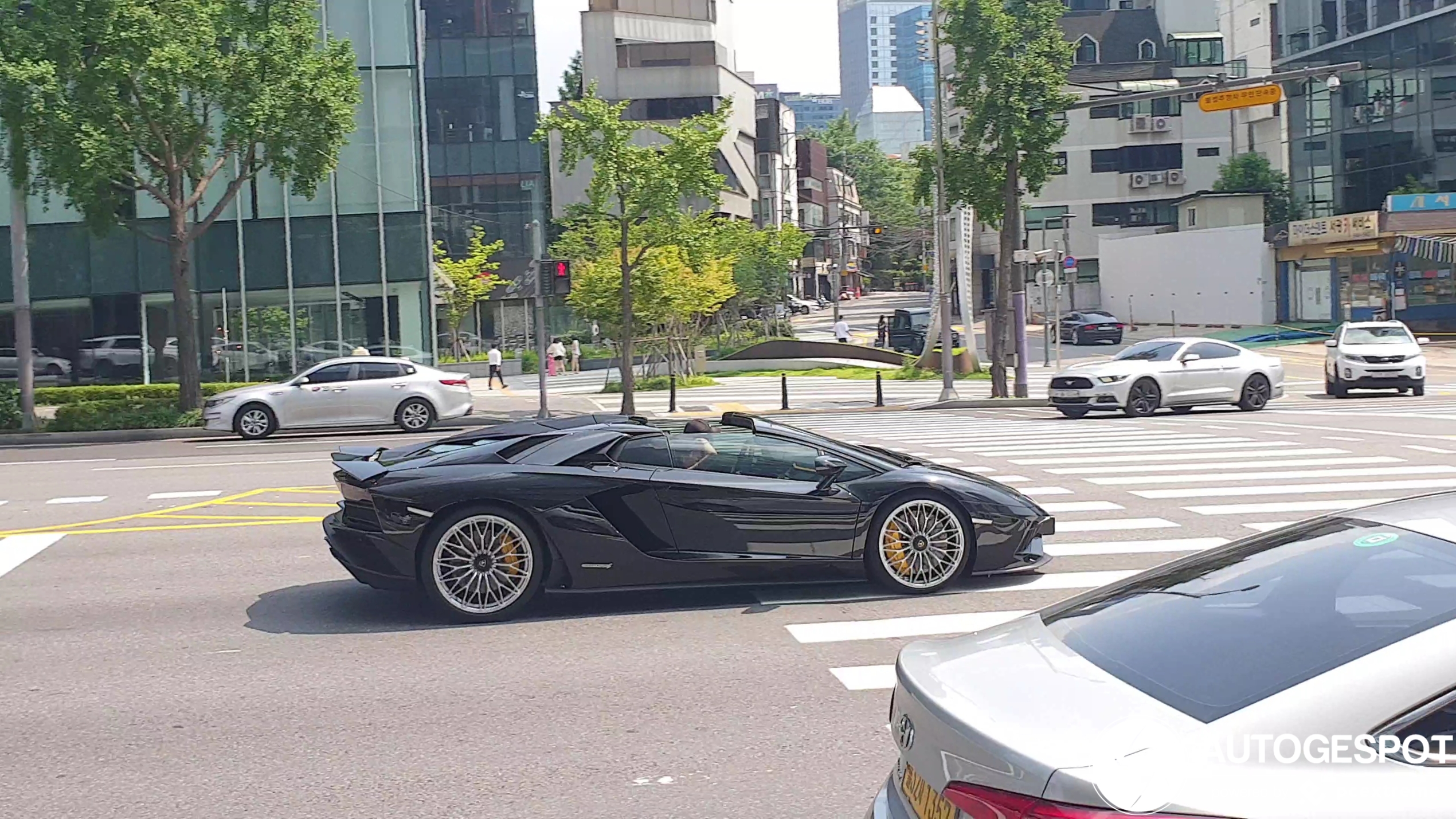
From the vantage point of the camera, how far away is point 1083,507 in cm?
1341

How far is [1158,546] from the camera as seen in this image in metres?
11.0

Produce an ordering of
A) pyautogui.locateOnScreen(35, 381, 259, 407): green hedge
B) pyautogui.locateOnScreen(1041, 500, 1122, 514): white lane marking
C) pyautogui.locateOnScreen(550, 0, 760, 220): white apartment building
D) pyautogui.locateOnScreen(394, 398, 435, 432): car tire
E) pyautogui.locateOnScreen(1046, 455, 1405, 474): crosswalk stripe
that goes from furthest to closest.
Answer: pyautogui.locateOnScreen(550, 0, 760, 220): white apartment building
pyautogui.locateOnScreen(35, 381, 259, 407): green hedge
pyautogui.locateOnScreen(394, 398, 435, 432): car tire
pyautogui.locateOnScreen(1046, 455, 1405, 474): crosswalk stripe
pyautogui.locateOnScreen(1041, 500, 1122, 514): white lane marking

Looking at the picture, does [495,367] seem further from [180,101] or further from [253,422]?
[253,422]

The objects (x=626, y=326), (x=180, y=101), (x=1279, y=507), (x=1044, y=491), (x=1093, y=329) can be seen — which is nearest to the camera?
(x=1279, y=507)

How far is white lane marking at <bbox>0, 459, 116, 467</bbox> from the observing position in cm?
2141

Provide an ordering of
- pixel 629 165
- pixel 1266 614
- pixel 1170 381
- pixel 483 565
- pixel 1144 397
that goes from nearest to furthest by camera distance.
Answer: pixel 1266 614
pixel 483 565
pixel 1144 397
pixel 1170 381
pixel 629 165

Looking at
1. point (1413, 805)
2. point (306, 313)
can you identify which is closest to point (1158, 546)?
point (1413, 805)

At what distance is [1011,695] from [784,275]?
75.0 meters

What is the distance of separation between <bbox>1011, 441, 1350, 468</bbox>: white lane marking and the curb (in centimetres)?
1260

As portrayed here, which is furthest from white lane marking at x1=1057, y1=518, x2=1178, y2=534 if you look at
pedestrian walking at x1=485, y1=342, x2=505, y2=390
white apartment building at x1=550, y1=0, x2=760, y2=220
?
white apartment building at x1=550, y1=0, x2=760, y2=220

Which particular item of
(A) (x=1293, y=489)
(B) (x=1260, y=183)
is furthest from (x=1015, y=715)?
(B) (x=1260, y=183)

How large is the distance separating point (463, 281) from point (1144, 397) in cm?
3838

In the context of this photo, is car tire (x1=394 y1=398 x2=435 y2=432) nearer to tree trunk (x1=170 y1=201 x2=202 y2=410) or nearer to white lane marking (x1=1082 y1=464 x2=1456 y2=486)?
tree trunk (x1=170 y1=201 x2=202 y2=410)

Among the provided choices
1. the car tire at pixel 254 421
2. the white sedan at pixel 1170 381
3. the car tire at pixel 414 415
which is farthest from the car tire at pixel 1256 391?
the car tire at pixel 254 421
